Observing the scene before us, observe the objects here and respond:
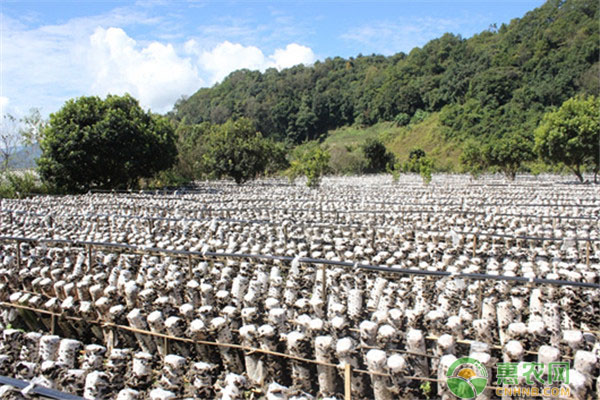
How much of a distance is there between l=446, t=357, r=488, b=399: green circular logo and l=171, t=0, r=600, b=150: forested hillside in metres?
51.2

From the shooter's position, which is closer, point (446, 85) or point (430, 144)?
point (430, 144)

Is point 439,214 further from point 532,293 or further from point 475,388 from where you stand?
point 475,388

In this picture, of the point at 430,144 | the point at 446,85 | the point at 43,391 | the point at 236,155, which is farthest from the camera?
the point at 446,85

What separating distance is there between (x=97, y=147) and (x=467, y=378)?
25061 millimetres

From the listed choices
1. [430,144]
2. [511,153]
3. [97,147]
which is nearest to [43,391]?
[97,147]

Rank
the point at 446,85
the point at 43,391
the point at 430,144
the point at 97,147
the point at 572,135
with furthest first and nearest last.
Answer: the point at 446,85
the point at 430,144
the point at 572,135
the point at 97,147
the point at 43,391

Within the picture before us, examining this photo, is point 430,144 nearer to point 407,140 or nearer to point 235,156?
point 407,140

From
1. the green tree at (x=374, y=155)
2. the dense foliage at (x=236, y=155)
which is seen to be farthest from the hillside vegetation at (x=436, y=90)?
the dense foliage at (x=236, y=155)

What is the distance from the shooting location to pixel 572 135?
27.4 metres

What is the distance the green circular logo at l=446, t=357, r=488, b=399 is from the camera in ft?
12.0

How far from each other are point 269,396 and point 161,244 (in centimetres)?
616

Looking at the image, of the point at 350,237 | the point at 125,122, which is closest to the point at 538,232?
the point at 350,237

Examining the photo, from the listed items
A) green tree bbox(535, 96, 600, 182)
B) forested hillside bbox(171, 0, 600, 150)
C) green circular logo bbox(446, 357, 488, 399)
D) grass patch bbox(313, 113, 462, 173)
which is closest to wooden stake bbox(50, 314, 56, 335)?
green circular logo bbox(446, 357, 488, 399)

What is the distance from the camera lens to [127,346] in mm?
5469
